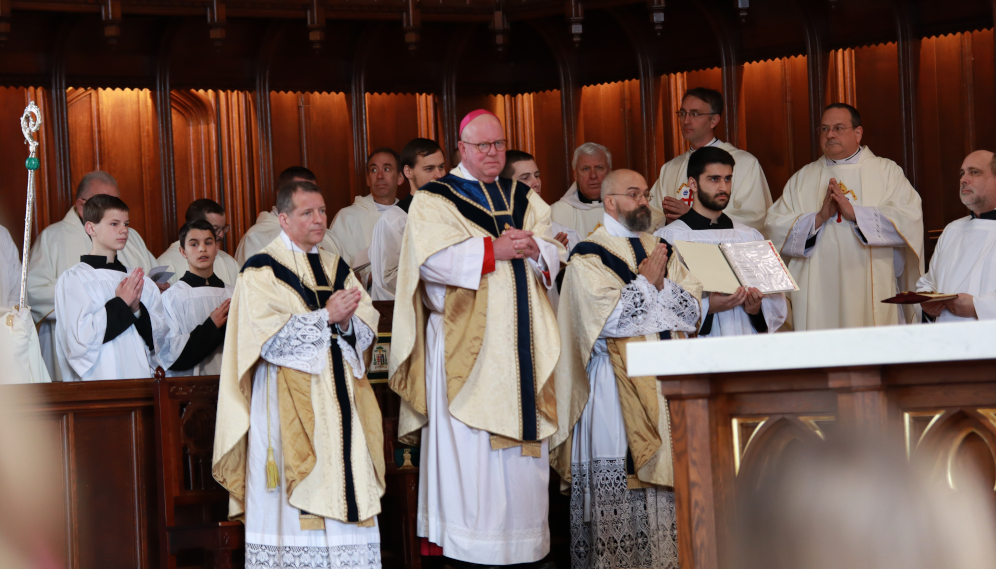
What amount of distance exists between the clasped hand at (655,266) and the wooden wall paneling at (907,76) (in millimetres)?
2959

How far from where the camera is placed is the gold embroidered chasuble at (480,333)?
4621mm

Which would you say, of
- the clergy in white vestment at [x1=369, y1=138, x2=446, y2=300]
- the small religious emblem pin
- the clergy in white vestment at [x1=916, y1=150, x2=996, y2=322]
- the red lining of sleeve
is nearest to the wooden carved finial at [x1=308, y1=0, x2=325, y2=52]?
the clergy in white vestment at [x1=369, y1=138, x2=446, y2=300]

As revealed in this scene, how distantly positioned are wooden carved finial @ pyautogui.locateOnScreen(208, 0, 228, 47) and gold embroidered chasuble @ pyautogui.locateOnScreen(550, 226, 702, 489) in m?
3.03

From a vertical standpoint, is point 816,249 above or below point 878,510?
above

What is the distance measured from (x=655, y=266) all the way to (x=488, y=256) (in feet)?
2.64

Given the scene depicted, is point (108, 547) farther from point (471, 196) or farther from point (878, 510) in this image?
point (878, 510)

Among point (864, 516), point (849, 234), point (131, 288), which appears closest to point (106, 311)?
point (131, 288)

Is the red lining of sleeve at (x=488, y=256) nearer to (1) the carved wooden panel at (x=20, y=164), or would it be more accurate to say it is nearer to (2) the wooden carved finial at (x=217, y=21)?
(2) the wooden carved finial at (x=217, y=21)

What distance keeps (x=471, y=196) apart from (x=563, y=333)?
0.75 meters

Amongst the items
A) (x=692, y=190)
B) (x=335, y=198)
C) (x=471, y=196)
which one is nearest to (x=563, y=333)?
(x=471, y=196)

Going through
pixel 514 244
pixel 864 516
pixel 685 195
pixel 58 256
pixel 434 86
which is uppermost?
pixel 434 86

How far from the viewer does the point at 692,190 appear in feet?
18.6

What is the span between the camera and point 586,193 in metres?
6.61

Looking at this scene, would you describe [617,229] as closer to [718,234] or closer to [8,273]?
[718,234]
